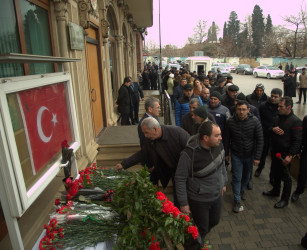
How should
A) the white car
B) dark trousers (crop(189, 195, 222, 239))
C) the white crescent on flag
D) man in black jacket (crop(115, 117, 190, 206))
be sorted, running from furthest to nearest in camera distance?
the white car, man in black jacket (crop(115, 117, 190, 206)), dark trousers (crop(189, 195, 222, 239)), the white crescent on flag

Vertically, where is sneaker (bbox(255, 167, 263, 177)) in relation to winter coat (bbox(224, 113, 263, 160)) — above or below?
below

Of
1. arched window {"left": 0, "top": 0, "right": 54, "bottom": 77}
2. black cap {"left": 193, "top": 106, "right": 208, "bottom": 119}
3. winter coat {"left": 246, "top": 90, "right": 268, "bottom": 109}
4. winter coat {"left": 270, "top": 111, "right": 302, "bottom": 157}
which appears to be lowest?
winter coat {"left": 270, "top": 111, "right": 302, "bottom": 157}

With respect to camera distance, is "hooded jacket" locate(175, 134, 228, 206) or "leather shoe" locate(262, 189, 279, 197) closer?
"hooded jacket" locate(175, 134, 228, 206)

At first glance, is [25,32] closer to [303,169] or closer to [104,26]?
[104,26]

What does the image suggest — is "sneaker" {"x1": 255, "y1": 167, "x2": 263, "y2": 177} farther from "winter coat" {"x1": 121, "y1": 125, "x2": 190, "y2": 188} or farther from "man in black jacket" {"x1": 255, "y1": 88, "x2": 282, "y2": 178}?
"winter coat" {"x1": 121, "y1": 125, "x2": 190, "y2": 188}

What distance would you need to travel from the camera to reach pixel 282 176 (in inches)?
165

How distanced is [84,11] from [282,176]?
4511mm

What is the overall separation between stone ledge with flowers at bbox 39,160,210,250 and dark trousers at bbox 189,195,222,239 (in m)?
0.89

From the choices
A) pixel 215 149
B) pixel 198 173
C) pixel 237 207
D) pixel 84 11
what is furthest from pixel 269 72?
pixel 198 173

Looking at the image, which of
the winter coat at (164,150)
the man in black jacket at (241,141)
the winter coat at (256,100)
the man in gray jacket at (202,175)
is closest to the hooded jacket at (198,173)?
the man in gray jacket at (202,175)

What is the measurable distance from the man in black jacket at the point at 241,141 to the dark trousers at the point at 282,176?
1.53 feet

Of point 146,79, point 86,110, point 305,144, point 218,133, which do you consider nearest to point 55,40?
point 86,110

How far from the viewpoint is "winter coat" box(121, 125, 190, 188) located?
296cm

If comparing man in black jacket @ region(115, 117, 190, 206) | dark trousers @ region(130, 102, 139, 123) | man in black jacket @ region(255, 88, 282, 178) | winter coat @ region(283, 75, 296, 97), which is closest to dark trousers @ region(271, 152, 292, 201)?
man in black jacket @ region(255, 88, 282, 178)
